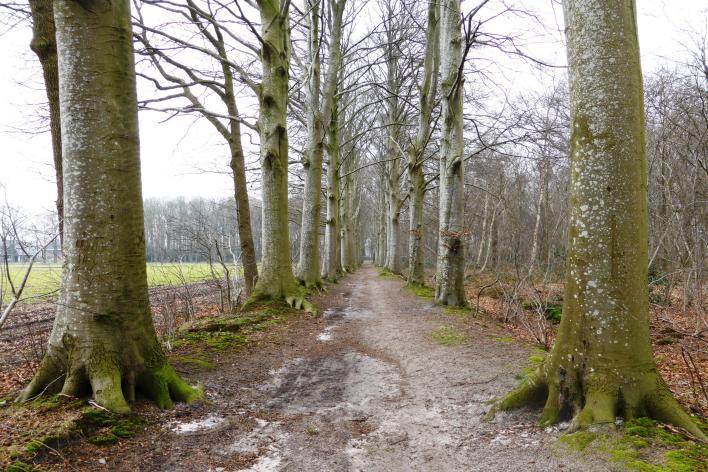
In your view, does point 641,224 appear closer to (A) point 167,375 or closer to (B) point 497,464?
(B) point 497,464

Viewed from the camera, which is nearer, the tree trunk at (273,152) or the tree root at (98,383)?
the tree root at (98,383)

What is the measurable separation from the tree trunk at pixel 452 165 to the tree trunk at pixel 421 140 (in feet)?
13.0

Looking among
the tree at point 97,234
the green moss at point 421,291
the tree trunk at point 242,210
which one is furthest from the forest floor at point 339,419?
the green moss at point 421,291

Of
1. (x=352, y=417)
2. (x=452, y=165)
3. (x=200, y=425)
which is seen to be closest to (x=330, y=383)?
(x=352, y=417)

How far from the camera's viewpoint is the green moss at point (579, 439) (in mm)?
2848

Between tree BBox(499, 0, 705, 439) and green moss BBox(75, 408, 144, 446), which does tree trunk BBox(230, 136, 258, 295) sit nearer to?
green moss BBox(75, 408, 144, 446)

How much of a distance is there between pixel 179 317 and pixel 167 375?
566 cm

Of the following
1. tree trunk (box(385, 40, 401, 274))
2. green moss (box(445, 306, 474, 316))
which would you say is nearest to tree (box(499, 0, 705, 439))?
green moss (box(445, 306, 474, 316))

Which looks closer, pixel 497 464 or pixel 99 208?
pixel 497 464

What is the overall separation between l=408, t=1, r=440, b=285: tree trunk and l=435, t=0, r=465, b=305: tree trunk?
3.95 m

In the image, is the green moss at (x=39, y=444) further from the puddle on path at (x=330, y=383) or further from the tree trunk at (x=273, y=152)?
the tree trunk at (x=273, y=152)

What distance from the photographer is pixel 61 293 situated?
11.9 feet

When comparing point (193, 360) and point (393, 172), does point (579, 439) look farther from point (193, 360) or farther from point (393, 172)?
point (393, 172)

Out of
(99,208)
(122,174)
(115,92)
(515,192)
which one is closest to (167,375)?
(99,208)
